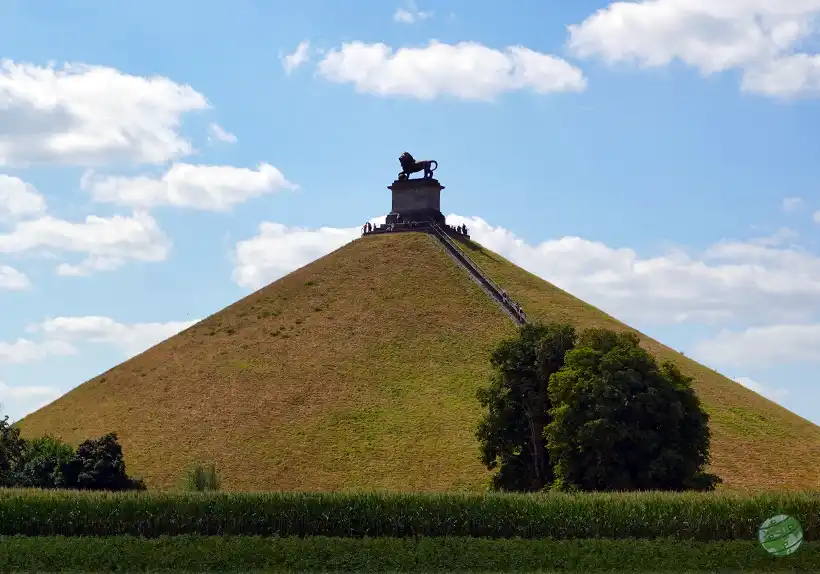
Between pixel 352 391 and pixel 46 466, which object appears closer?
pixel 46 466

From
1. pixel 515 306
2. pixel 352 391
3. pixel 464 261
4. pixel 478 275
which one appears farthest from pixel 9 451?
pixel 464 261

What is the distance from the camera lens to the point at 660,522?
3934 cm

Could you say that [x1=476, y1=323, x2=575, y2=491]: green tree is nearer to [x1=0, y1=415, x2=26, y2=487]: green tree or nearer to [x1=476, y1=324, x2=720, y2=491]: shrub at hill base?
[x1=476, y1=324, x2=720, y2=491]: shrub at hill base

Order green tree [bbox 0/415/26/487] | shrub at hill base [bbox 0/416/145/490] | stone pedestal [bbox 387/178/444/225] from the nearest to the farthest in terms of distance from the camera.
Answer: shrub at hill base [bbox 0/416/145/490], green tree [bbox 0/415/26/487], stone pedestal [bbox 387/178/444/225]

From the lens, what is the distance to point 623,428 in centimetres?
4919

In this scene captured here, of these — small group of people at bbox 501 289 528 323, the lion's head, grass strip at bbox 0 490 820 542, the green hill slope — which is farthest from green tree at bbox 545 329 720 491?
the lion's head

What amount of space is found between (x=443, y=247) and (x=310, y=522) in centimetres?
6686

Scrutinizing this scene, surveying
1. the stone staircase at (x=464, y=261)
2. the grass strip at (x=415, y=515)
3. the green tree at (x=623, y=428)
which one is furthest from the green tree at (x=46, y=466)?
the stone staircase at (x=464, y=261)

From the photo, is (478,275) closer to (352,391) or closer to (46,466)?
(352,391)

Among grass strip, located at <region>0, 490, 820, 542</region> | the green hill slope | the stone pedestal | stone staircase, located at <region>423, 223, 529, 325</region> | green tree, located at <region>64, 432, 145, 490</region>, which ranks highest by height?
the stone pedestal

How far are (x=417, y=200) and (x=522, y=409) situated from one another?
56.5m

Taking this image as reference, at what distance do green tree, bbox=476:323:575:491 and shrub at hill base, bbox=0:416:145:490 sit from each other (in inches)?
828

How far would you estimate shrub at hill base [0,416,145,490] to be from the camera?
188 feet

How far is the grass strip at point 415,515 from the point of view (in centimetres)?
3931
